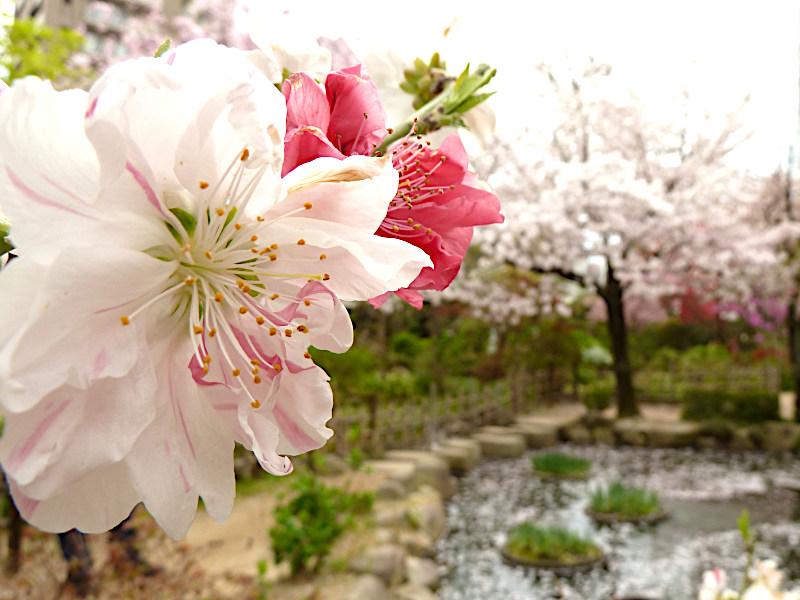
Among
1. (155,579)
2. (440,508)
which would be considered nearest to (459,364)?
(440,508)

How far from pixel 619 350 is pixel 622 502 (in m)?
4.38

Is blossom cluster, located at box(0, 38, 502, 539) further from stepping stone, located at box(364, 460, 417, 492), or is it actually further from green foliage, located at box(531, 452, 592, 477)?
green foliage, located at box(531, 452, 592, 477)

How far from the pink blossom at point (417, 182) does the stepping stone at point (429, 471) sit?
6.27 m

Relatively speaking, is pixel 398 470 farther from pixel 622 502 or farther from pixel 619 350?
pixel 619 350

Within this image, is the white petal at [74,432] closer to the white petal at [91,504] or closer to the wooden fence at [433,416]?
the white petal at [91,504]

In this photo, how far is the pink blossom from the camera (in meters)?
0.41

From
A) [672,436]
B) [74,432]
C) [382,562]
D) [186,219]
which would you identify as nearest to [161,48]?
[186,219]

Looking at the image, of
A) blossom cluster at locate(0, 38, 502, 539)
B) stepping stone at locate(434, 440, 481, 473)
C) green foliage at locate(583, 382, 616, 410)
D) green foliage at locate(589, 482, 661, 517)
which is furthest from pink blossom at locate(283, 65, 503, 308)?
green foliage at locate(583, 382, 616, 410)

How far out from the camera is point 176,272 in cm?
36

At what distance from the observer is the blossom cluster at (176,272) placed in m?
0.28

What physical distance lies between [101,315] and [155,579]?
3.46 meters

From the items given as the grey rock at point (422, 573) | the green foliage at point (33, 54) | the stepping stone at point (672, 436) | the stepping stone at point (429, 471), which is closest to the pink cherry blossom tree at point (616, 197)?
the stepping stone at point (672, 436)

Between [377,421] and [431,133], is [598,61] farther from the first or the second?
[431,133]

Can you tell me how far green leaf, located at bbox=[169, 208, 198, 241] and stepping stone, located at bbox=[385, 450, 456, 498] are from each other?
634 cm
